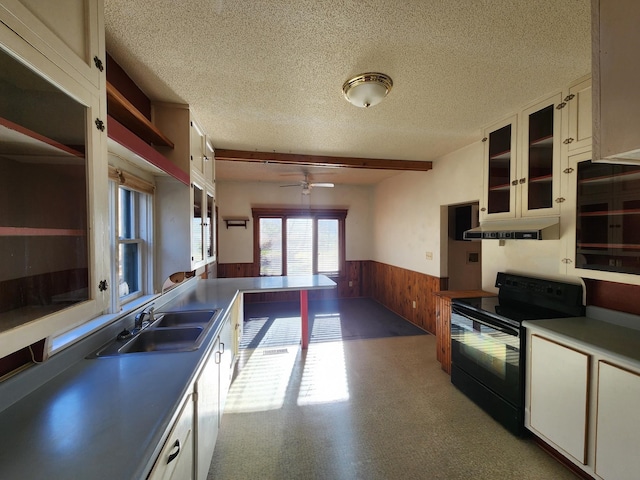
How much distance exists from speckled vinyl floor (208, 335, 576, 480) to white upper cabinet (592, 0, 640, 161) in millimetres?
1922

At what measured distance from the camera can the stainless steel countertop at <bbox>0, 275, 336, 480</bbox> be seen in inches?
26.6

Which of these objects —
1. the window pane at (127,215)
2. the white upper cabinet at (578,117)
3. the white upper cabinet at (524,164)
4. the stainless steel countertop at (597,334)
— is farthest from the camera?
the white upper cabinet at (524,164)

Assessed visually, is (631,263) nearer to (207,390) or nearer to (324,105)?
(324,105)

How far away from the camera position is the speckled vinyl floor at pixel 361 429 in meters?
1.61

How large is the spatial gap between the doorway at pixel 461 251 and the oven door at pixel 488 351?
1.47m

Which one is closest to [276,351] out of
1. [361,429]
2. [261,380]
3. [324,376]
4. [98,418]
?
[261,380]

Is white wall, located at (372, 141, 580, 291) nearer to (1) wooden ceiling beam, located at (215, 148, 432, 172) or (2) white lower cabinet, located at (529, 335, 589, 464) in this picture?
(1) wooden ceiling beam, located at (215, 148, 432, 172)

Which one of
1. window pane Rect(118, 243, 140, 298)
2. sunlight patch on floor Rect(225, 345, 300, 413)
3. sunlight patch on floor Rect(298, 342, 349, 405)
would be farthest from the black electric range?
window pane Rect(118, 243, 140, 298)

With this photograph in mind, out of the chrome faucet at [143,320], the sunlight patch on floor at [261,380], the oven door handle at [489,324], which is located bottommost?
the sunlight patch on floor at [261,380]

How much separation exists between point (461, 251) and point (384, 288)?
1.79 metres

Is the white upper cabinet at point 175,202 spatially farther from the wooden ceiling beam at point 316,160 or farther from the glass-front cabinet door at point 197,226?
the wooden ceiling beam at point 316,160

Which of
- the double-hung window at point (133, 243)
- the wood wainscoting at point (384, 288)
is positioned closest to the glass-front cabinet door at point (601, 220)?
the wood wainscoting at point (384, 288)

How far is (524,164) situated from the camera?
2.17m

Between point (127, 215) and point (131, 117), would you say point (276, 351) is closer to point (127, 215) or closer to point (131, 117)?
point (127, 215)
